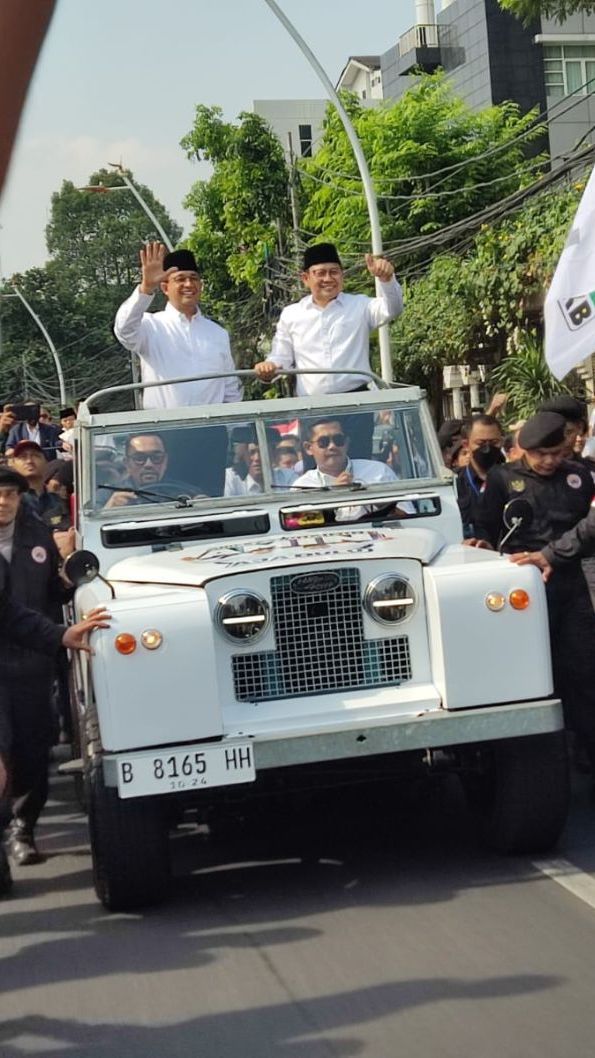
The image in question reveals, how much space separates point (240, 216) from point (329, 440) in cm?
3674

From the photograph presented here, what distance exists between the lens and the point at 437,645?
20.9ft

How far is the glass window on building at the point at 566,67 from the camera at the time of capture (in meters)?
62.6

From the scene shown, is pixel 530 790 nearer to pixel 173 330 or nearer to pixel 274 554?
pixel 274 554

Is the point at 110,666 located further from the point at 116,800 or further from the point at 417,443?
the point at 417,443

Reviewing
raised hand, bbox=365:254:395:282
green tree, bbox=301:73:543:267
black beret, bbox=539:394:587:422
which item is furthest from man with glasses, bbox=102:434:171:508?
green tree, bbox=301:73:543:267

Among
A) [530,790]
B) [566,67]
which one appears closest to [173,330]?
[530,790]

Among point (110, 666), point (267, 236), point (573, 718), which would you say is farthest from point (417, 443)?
point (267, 236)

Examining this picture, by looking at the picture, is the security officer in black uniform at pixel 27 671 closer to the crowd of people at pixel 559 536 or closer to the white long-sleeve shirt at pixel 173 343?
the white long-sleeve shirt at pixel 173 343

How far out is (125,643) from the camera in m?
6.11

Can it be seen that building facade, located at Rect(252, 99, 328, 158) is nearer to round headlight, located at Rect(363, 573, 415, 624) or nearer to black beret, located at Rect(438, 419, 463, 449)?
black beret, located at Rect(438, 419, 463, 449)

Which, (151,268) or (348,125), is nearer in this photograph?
(151,268)

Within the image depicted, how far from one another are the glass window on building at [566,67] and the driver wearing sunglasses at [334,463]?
57.1 meters

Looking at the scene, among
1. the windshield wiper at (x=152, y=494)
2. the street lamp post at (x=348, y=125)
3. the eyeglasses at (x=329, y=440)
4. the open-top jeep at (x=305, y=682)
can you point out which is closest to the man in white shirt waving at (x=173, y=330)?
the eyeglasses at (x=329, y=440)

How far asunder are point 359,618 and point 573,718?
1996mm
